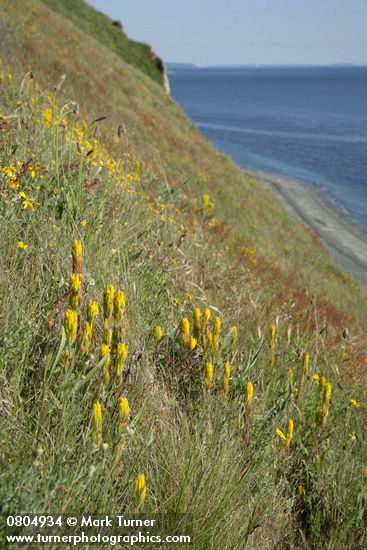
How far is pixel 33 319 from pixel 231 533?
3.87 ft

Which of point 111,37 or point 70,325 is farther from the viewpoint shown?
point 111,37

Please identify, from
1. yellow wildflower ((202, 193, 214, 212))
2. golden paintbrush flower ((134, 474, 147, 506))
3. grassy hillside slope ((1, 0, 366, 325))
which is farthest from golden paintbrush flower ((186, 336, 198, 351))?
grassy hillside slope ((1, 0, 366, 325))

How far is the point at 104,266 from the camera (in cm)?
338

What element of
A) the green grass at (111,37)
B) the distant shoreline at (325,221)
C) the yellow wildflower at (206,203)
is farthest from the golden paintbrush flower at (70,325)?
the green grass at (111,37)

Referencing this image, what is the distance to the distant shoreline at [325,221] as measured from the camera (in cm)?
2838

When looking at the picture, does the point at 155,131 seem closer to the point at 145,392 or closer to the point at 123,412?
the point at 145,392

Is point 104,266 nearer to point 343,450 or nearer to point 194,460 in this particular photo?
point 194,460

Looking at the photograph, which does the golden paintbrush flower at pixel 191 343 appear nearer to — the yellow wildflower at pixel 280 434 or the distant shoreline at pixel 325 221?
the yellow wildflower at pixel 280 434

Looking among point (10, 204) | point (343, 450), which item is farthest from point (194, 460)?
point (10, 204)

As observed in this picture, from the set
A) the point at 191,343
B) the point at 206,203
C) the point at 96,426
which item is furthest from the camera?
the point at 206,203

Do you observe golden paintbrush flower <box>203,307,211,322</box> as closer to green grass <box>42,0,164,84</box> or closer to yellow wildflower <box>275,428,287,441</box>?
yellow wildflower <box>275,428,287,441</box>

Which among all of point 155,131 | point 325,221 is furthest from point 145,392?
point 325,221

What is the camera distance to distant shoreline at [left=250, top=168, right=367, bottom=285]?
2838 cm

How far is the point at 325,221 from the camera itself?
1368 inches
